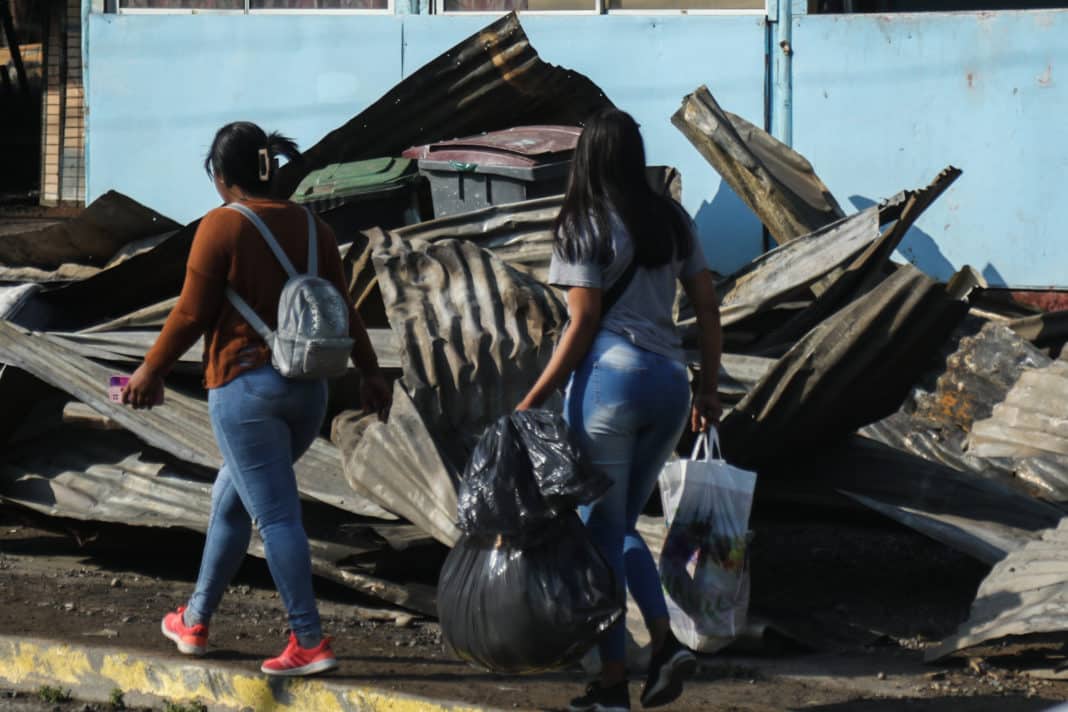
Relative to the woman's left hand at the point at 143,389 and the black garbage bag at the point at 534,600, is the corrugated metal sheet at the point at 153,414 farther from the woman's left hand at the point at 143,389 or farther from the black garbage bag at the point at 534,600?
the black garbage bag at the point at 534,600

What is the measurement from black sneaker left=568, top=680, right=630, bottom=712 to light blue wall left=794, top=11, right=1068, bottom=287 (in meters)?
5.16

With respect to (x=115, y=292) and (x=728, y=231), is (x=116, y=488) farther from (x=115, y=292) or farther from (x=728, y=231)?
(x=728, y=231)

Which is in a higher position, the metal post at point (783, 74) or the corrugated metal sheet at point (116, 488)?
the metal post at point (783, 74)

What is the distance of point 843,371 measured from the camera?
5816 mm

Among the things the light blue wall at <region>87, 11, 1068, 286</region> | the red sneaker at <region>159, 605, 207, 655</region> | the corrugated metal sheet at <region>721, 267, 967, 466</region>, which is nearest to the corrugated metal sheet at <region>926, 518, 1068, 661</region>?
the corrugated metal sheet at <region>721, 267, 967, 466</region>

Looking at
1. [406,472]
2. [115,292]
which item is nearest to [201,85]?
[115,292]

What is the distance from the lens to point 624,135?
4098 mm

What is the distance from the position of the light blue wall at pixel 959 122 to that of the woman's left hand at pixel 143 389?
5.42m

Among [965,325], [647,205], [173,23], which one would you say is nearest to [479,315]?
[647,205]

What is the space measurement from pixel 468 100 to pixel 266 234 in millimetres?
4315

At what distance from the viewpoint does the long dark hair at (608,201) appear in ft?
13.4

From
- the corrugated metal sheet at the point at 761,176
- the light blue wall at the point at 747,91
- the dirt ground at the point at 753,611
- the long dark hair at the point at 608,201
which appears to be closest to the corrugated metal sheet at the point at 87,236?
the light blue wall at the point at 747,91

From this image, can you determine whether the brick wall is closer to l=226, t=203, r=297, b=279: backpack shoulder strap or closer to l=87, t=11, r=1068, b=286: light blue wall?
l=87, t=11, r=1068, b=286: light blue wall

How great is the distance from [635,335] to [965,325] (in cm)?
417
